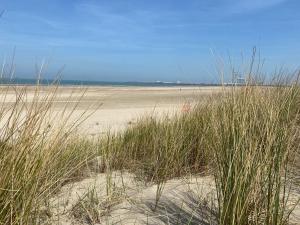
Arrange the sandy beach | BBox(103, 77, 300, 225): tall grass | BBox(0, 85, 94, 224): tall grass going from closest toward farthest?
BBox(0, 85, 94, 224): tall grass < BBox(103, 77, 300, 225): tall grass < the sandy beach

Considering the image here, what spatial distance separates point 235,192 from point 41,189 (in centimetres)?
102

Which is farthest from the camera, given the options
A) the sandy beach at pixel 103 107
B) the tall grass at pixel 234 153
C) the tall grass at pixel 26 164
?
the sandy beach at pixel 103 107

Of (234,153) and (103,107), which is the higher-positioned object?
(234,153)

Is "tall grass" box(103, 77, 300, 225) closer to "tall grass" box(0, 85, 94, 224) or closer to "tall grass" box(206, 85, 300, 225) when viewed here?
"tall grass" box(206, 85, 300, 225)

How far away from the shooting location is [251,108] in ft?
9.84

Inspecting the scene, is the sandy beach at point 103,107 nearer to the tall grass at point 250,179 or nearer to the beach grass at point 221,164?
the beach grass at point 221,164

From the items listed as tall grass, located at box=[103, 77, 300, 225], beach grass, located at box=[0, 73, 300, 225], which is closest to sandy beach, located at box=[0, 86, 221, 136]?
beach grass, located at box=[0, 73, 300, 225]

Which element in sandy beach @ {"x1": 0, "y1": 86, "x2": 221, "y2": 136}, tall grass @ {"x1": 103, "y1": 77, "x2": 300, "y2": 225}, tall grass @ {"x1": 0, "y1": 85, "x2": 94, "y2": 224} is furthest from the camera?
sandy beach @ {"x1": 0, "y1": 86, "x2": 221, "y2": 136}

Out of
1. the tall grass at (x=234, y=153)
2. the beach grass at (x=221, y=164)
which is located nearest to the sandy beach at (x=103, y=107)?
the beach grass at (x=221, y=164)

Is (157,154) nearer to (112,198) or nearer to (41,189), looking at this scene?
(112,198)

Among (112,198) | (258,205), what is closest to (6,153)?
(112,198)

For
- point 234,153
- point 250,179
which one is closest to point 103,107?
point 234,153

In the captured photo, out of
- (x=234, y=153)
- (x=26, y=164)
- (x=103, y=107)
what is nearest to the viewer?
(x=26, y=164)

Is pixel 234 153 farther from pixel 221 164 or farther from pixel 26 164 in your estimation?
pixel 26 164
